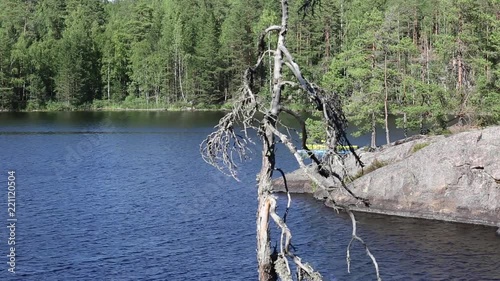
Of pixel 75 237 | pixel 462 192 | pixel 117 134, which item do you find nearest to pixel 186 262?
pixel 75 237

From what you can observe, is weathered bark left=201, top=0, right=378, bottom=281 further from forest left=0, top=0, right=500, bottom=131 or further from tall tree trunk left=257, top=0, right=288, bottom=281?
forest left=0, top=0, right=500, bottom=131

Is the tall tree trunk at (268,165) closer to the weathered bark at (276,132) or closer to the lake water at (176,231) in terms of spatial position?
the weathered bark at (276,132)

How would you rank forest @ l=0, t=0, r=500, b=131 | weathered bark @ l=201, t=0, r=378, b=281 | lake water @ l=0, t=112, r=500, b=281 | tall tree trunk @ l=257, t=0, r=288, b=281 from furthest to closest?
forest @ l=0, t=0, r=500, b=131 → lake water @ l=0, t=112, r=500, b=281 → tall tree trunk @ l=257, t=0, r=288, b=281 → weathered bark @ l=201, t=0, r=378, b=281

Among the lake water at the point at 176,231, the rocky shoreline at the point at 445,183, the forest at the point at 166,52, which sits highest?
the forest at the point at 166,52

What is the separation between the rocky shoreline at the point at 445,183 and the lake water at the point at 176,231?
57.4 inches

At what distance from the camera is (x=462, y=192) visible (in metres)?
42.3

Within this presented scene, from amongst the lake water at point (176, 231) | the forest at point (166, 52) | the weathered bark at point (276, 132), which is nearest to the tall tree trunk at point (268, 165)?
the weathered bark at point (276, 132)

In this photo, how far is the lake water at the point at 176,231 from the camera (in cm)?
3216

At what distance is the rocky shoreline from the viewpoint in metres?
41.7

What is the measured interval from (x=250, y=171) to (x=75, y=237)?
2531 centimetres

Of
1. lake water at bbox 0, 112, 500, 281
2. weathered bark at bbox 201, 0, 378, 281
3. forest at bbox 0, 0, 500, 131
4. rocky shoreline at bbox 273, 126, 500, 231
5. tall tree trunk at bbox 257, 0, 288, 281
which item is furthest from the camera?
forest at bbox 0, 0, 500, 131

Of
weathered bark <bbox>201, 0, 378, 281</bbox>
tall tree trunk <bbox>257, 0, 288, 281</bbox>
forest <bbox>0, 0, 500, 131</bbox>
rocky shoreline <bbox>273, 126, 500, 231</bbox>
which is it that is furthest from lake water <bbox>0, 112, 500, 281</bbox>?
forest <bbox>0, 0, 500, 131</bbox>

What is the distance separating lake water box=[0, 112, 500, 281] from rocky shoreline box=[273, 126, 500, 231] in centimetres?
146

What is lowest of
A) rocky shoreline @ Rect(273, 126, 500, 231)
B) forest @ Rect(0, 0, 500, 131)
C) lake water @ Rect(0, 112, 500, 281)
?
lake water @ Rect(0, 112, 500, 281)
